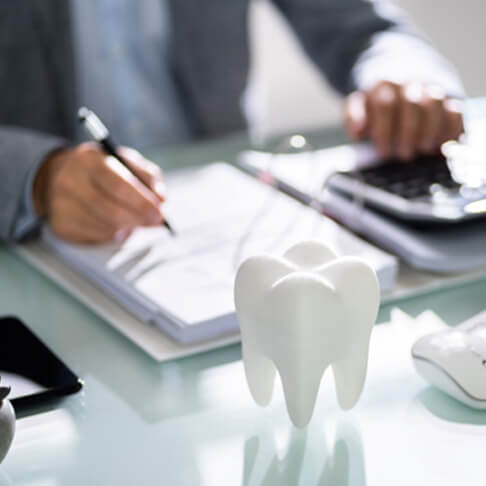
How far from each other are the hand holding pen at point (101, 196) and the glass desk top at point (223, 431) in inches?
7.1

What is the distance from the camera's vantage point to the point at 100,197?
0.83 m

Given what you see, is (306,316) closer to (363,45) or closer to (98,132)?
(98,132)

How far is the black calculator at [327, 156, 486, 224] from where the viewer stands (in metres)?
0.80

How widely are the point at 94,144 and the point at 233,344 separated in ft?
1.23

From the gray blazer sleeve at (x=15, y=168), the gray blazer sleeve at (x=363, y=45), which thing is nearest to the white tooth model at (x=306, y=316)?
the gray blazer sleeve at (x=15, y=168)

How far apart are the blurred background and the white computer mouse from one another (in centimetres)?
221

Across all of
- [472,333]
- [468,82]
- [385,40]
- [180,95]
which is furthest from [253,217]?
[468,82]

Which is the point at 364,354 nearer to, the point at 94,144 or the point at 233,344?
the point at 233,344

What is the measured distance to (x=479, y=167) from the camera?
934 millimetres

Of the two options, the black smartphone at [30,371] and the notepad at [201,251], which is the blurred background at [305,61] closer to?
the notepad at [201,251]

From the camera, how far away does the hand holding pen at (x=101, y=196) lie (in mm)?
813

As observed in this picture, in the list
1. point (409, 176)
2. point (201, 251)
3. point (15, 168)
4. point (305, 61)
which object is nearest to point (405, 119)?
point (409, 176)

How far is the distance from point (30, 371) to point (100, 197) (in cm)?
27

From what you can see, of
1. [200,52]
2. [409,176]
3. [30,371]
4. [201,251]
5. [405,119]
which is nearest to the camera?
[30,371]
